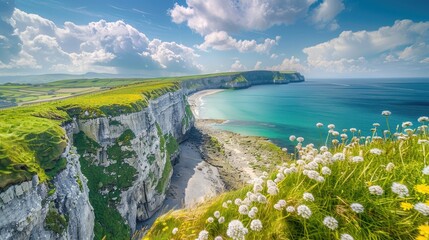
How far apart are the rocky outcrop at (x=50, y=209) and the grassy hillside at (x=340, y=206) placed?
1392 centimetres

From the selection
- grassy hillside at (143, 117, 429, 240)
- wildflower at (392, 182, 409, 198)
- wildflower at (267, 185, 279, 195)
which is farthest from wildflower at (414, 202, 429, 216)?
wildflower at (267, 185, 279, 195)

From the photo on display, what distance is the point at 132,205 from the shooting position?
3011cm

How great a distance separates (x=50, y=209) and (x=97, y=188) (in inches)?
388

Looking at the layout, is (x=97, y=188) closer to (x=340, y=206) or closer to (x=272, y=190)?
(x=272, y=190)

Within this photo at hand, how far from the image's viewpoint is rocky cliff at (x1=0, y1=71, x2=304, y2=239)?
15000mm

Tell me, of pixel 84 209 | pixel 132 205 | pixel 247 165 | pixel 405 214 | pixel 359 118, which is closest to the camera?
pixel 405 214

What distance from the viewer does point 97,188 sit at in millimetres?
26859

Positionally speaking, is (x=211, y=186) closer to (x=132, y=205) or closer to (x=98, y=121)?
(x=132, y=205)

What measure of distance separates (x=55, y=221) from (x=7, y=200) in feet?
15.0

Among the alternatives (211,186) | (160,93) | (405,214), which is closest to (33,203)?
(405,214)

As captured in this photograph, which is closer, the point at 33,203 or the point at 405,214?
the point at 405,214

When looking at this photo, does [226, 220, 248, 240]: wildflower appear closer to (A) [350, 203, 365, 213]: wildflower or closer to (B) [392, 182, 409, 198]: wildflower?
(A) [350, 203, 365, 213]: wildflower

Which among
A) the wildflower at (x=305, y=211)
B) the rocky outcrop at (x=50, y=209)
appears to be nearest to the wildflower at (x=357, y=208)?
the wildflower at (x=305, y=211)

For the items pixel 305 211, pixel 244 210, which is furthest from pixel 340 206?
pixel 244 210
